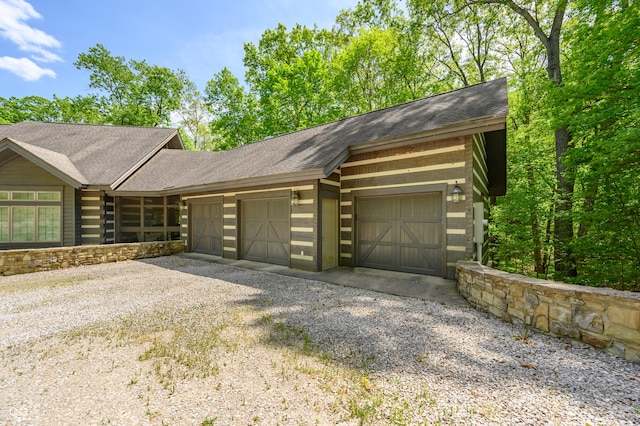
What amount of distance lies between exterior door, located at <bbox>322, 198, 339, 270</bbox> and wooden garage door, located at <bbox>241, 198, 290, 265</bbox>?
1281 mm

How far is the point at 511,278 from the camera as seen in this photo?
3746mm

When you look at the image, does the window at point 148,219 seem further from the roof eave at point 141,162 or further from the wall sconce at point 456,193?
the wall sconce at point 456,193

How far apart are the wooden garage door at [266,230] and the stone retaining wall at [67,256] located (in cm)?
373

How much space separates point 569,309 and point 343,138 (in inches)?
244

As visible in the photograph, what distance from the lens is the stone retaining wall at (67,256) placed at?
686cm

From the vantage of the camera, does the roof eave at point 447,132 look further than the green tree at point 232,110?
No

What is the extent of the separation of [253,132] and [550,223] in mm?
20895

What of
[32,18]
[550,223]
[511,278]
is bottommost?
[511,278]

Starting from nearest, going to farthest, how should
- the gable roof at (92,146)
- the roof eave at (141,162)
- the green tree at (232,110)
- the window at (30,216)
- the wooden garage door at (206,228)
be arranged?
the window at (30,216), the wooden garage door at (206,228), the gable roof at (92,146), the roof eave at (141,162), the green tree at (232,110)

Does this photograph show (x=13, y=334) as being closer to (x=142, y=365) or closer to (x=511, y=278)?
(x=142, y=365)

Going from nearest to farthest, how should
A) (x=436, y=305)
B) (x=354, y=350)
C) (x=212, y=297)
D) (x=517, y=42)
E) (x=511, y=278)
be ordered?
(x=354, y=350)
(x=511, y=278)
(x=436, y=305)
(x=212, y=297)
(x=517, y=42)

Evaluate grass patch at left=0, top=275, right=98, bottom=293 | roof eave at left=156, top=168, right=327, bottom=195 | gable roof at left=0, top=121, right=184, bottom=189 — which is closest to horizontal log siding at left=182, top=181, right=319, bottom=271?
roof eave at left=156, top=168, right=327, bottom=195

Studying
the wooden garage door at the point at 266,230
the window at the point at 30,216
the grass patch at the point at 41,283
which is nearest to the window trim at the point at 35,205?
the window at the point at 30,216

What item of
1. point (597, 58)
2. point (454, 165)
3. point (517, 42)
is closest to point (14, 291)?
point (454, 165)
